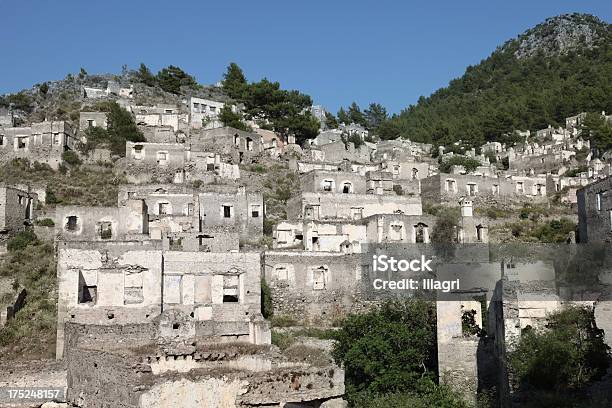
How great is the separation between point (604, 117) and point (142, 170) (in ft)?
145

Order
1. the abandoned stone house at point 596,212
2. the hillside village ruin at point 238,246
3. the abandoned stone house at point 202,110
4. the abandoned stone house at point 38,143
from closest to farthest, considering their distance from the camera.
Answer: the hillside village ruin at point 238,246 → the abandoned stone house at point 596,212 → the abandoned stone house at point 38,143 → the abandoned stone house at point 202,110

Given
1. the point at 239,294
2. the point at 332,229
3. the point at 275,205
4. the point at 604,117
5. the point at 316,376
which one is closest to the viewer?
the point at 316,376

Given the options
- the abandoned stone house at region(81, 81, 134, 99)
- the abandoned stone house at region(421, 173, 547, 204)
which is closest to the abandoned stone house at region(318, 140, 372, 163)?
the abandoned stone house at region(421, 173, 547, 204)

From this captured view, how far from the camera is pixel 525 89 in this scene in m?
94.7

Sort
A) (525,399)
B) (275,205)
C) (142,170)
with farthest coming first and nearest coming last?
1. (142,170)
2. (275,205)
3. (525,399)

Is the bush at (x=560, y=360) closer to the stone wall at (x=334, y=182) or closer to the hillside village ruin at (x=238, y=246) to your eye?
the hillside village ruin at (x=238, y=246)

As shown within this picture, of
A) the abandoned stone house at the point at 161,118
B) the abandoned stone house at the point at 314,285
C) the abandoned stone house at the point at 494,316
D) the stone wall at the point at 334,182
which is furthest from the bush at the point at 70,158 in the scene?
the abandoned stone house at the point at 494,316

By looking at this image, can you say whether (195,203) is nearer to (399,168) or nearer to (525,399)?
(399,168)

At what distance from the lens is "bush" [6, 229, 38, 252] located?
3875 cm

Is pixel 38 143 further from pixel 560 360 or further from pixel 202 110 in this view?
pixel 560 360

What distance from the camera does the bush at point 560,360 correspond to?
20.5m

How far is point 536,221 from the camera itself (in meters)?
49.3

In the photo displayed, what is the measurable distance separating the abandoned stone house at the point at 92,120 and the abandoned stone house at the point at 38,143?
468 cm

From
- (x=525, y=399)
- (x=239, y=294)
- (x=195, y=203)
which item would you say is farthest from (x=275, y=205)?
(x=525, y=399)
